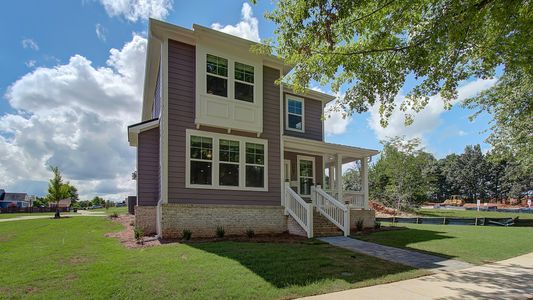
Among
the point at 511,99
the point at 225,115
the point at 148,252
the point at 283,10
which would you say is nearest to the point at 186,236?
the point at 148,252

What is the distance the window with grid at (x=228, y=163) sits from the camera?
11816mm

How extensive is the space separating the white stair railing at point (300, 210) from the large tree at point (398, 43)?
13.0 feet

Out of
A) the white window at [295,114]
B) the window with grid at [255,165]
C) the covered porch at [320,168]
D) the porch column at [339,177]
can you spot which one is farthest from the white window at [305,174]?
the window with grid at [255,165]

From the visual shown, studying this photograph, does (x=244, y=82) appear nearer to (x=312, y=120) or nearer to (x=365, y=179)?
(x=312, y=120)

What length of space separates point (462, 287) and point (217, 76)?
30.7 feet

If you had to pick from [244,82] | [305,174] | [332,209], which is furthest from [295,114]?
[332,209]

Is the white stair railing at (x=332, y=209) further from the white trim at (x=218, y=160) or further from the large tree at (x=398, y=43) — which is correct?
the large tree at (x=398, y=43)

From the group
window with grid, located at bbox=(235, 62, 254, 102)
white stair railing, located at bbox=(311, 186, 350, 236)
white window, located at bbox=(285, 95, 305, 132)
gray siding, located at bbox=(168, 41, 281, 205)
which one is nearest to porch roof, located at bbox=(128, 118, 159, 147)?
gray siding, located at bbox=(168, 41, 281, 205)

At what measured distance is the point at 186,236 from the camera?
1006 cm

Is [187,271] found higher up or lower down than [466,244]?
higher up

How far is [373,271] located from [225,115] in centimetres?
718

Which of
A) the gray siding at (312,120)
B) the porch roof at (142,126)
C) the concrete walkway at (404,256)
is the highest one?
the gray siding at (312,120)

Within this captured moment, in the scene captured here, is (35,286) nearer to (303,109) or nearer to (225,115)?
(225,115)

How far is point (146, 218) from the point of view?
11.9 m
